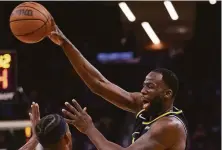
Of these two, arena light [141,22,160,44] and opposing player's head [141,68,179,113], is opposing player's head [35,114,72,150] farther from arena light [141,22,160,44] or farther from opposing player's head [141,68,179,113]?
arena light [141,22,160,44]

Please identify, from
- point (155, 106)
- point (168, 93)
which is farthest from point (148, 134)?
point (168, 93)

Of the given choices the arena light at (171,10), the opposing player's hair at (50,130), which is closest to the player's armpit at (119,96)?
the opposing player's hair at (50,130)

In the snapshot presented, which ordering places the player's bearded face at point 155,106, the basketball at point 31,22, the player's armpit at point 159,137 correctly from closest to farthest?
1. the player's armpit at point 159,137
2. the player's bearded face at point 155,106
3. the basketball at point 31,22

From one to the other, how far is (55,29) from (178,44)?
4.07 meters

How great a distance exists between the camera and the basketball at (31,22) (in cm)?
425

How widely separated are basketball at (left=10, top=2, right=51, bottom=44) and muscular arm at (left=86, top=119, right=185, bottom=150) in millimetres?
868

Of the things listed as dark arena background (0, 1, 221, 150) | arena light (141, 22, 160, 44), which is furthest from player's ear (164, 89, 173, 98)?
arena light (141, 22, 160, 44)

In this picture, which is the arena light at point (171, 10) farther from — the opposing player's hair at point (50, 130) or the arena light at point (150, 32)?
the opposing player's hair at point (50, 130)

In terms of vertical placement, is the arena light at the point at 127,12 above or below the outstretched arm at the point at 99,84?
below

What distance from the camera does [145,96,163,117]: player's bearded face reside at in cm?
402

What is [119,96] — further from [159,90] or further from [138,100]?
[159,90]

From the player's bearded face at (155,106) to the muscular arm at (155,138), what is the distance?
0.34ft

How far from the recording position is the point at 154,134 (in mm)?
3877

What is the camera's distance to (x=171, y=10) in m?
7.81
